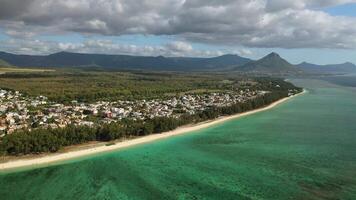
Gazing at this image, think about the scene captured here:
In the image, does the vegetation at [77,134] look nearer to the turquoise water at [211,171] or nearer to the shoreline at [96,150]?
the shoreline at [96,150]

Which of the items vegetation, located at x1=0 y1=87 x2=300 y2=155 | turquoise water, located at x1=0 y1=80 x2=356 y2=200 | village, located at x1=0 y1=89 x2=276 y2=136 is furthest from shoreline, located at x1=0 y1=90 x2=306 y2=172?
village, located at x1=0 y1=89 x2=276 y2=136

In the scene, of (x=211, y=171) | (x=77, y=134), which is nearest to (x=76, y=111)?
(x=77, y=134)

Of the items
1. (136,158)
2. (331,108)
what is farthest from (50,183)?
(331,108)

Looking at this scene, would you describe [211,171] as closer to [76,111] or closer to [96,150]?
[96,150]

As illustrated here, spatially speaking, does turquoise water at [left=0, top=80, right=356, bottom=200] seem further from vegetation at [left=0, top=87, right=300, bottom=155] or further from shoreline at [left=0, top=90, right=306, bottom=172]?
vegetation at [left=0, top=87, right=300, bottom=155]

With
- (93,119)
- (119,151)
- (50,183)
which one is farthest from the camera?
(93,119)

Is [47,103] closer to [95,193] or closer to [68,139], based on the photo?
[68,139]

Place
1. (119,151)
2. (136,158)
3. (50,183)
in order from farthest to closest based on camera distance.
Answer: (119,151) → (136,158) → (50,183)

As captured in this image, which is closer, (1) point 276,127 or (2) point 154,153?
(2) point 154,153

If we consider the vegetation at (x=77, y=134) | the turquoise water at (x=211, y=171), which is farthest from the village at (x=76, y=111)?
the turquoise water at (x=211, y=171)
